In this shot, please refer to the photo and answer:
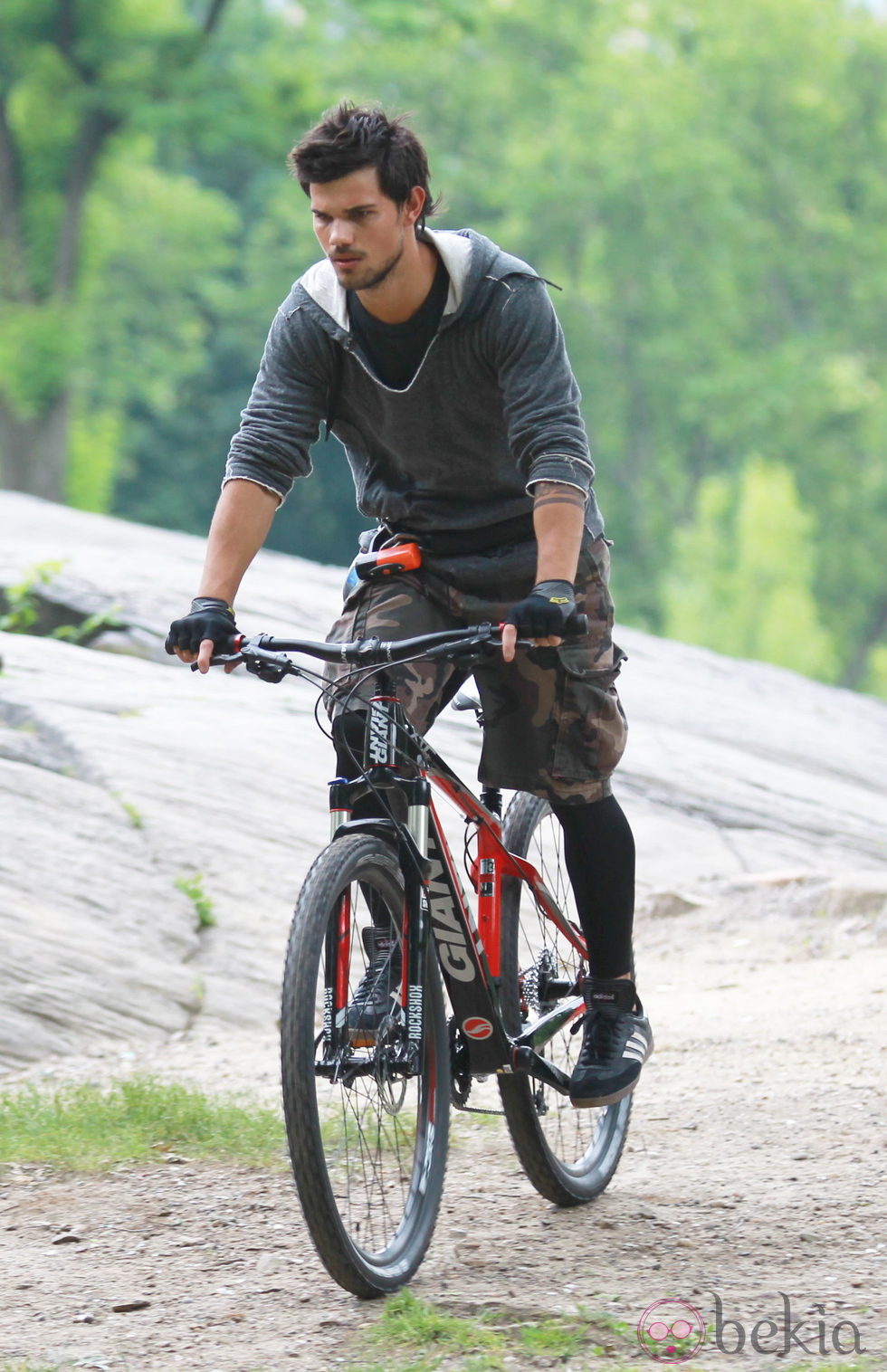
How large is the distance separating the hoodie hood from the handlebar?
67 centimetres

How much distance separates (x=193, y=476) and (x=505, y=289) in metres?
34.8

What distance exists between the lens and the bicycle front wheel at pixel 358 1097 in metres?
3.12

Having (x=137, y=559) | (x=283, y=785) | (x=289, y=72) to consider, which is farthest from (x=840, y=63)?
(x=283, y=785)

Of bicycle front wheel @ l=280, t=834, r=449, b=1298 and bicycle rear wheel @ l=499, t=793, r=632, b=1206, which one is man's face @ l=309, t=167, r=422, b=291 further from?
bicycle rear wheel @ l=499, t=793, r=632, b=1206

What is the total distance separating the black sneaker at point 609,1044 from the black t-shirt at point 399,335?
4.53ft

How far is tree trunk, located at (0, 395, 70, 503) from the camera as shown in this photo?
27859 millimetres

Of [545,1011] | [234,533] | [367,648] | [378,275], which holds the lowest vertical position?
[545,1011]

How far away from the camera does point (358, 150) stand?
3422 millimetres

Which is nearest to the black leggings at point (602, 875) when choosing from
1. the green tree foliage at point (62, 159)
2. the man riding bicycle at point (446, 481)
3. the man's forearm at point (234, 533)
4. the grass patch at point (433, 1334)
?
the man riding bicycle at point (446, 481)

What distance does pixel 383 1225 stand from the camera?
3486 mm

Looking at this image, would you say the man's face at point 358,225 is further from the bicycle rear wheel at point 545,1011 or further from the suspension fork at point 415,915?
the bicycle rear wheel at point 545,1011

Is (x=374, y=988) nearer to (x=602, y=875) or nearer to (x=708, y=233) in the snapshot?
(x=602, y=875)

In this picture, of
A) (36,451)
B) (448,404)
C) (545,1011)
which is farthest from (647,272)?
(448,404)

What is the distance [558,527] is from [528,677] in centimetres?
39
